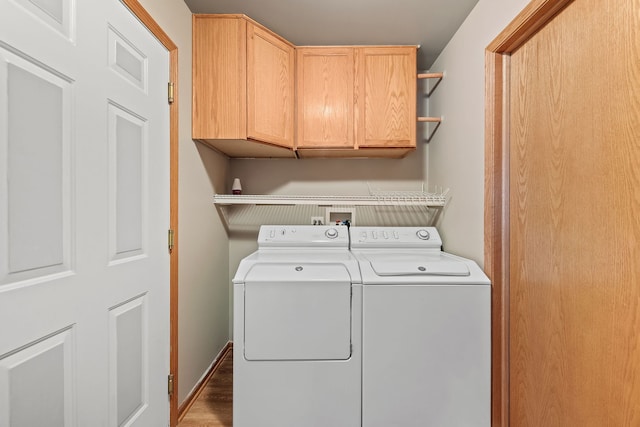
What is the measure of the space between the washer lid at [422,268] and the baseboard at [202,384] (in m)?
1.33

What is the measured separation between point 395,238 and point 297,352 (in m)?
1.07

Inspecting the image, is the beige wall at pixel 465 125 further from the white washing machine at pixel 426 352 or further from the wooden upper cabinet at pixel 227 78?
the wooden upper cabinet at pixel 227 78

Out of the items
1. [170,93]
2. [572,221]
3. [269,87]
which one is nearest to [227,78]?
[269,87]

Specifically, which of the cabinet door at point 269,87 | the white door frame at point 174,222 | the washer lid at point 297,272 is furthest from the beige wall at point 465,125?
the white door frame at point 174,222

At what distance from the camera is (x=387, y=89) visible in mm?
2012

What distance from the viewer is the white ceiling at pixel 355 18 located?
166cm

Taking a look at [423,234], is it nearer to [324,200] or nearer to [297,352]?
[324,200]

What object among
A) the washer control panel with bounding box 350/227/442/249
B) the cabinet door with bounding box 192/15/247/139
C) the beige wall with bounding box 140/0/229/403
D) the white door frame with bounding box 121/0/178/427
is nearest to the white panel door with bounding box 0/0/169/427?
the white door frame with bounding box 121/0/178/427

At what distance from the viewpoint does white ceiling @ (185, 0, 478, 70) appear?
166 cm

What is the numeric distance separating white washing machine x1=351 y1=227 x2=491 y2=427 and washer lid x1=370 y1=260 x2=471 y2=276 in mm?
34

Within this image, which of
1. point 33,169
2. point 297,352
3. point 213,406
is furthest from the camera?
point 213,406

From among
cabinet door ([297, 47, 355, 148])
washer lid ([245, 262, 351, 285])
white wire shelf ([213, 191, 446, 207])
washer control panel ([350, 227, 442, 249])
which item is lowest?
washer lid ([245, 262, 351, 285])

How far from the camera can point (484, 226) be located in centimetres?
148

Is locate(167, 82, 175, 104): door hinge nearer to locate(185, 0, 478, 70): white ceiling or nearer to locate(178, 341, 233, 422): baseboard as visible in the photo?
locate(185, 0, 478, 70): white ceiling
